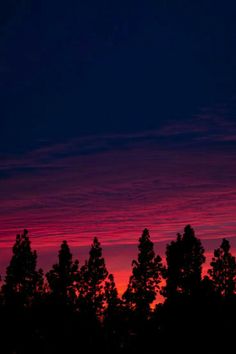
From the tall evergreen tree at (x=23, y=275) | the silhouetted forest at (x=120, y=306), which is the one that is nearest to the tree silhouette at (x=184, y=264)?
the silhouetted forest at (x=120, y=306)

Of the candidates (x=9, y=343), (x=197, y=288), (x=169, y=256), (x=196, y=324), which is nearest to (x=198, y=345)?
(x=196, y=324)

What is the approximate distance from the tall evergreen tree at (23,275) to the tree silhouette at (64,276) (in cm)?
216

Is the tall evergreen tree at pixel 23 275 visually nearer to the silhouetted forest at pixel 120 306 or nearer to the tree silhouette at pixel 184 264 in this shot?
the silhouetted forest at pixel 120 306

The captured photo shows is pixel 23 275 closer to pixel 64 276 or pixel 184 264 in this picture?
pixel 64 276

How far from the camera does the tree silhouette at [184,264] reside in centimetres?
5903

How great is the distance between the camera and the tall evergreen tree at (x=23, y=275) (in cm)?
5491

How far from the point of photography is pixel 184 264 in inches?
2362

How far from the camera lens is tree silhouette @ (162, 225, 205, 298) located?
5903 centimetres

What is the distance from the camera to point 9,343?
52.8 m

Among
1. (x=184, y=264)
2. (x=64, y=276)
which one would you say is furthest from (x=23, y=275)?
(x=184, y=264)

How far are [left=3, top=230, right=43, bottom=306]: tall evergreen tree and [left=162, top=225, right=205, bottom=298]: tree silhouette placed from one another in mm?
10560

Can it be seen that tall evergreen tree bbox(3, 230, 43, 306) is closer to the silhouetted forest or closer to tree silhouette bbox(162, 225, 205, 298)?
the silhouetted forest

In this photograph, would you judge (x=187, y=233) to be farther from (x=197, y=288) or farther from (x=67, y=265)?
(x=67, y=265)

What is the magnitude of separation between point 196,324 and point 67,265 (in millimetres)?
10782
